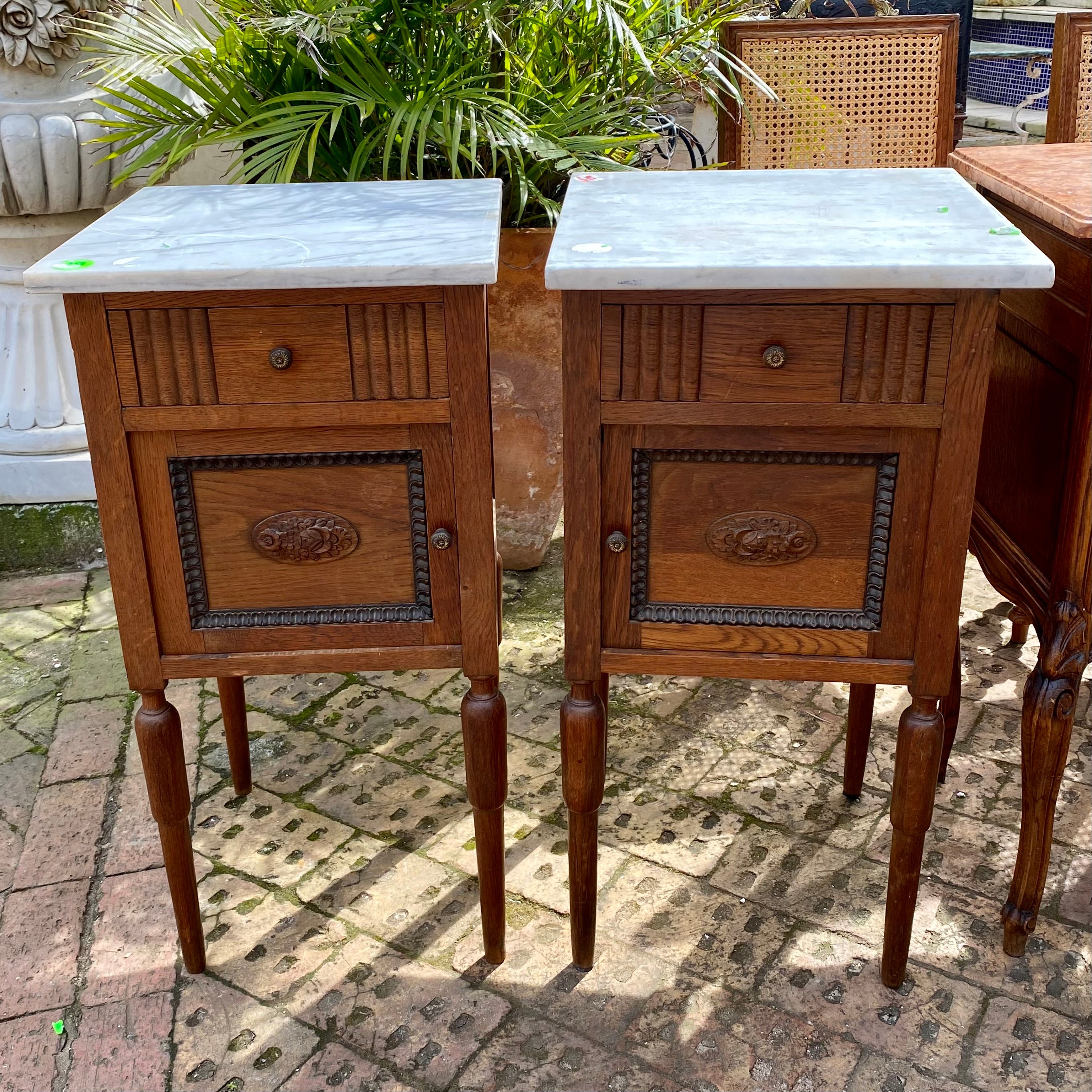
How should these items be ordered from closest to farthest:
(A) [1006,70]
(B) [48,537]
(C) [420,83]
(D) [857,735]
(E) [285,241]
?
1. (E) [285,241]
2. (D) [857,735]
3. (C) [420,83]
4. (B) [48,537]
5. (A) [1006,70]

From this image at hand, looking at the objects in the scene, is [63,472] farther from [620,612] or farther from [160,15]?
[620,612]

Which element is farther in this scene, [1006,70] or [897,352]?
[1006,70]

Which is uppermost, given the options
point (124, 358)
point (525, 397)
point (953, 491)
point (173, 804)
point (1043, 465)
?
point (124, 358)

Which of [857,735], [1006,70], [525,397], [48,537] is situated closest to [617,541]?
[857,735]

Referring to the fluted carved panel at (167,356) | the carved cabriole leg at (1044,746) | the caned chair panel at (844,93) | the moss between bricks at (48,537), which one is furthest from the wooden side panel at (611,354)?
the moss between bricks at (48,537)

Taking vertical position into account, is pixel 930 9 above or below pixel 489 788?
above

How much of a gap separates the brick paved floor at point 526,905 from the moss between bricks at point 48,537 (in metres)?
0.63

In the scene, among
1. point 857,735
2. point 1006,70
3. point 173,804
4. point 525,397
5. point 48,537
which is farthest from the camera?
point 1006,70

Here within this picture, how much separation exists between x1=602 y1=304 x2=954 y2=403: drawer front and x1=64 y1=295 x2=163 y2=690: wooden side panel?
2.16ft

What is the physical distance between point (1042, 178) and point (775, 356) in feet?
2.29

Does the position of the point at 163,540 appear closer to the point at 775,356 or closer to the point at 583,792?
the point at 583,792

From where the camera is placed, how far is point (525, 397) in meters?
3.00

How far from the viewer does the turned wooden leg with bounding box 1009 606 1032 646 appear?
2.81 metres

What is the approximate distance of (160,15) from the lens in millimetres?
2822
